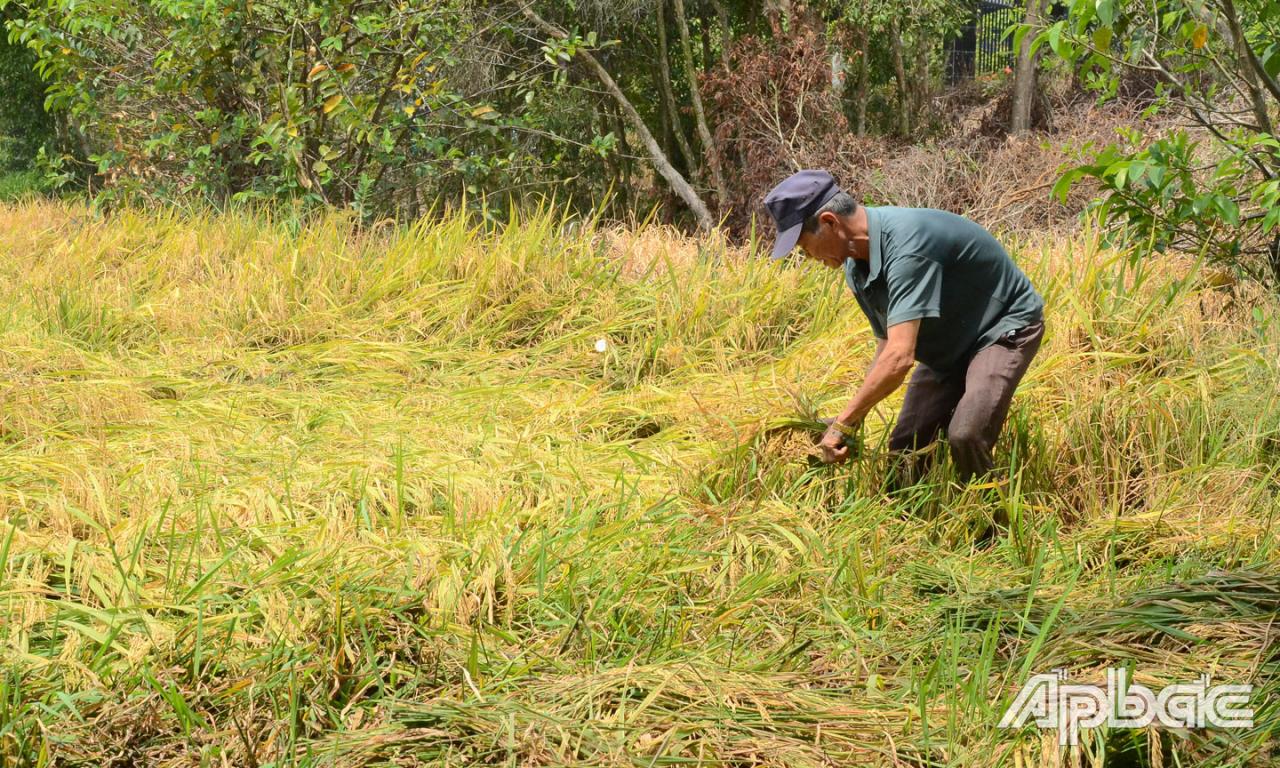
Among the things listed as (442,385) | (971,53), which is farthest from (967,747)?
(971,53)

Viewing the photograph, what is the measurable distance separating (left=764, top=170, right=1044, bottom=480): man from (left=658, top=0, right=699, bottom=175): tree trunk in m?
12.1

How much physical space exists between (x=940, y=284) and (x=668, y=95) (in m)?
12.9

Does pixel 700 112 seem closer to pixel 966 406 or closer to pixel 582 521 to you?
pixel 966 406

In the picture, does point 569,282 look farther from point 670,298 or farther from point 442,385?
point 442,385

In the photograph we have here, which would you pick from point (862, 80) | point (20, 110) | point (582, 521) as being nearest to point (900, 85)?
point (862, 80)

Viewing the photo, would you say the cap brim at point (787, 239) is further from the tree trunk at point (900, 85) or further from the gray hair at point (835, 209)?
the tree trunk at point (900, 85)

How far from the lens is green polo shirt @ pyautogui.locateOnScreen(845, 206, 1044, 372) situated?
13.4 ft

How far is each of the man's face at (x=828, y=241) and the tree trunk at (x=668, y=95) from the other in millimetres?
12187

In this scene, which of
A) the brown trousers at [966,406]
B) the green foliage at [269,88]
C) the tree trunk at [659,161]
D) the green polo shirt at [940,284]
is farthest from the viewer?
the tree trunk at [659,161]

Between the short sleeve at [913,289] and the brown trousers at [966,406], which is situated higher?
the short sleeve at [913,289]

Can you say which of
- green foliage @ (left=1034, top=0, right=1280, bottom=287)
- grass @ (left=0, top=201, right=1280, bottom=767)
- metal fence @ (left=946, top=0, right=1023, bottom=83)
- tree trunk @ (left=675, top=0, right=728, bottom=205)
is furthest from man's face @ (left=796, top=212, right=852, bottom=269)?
metal fence @ (left=946, top=0, right=1023, bottom=83)

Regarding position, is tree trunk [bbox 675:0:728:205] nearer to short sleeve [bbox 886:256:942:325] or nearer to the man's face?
the man's face

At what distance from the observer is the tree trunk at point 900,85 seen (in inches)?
607

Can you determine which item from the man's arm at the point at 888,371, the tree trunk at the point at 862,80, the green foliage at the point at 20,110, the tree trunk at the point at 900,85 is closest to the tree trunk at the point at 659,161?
the tree trunk at the point at 862,80
